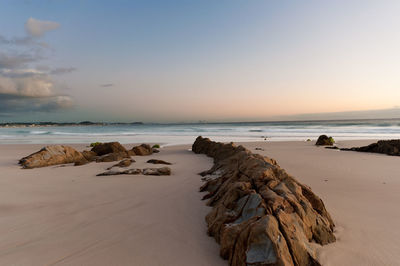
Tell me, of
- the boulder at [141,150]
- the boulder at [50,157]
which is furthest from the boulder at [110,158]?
the boulder at [141,150]

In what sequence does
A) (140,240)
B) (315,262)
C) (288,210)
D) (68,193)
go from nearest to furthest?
1. (315,262)
2. (288,210)
3. (140,240)
4. (68,193)

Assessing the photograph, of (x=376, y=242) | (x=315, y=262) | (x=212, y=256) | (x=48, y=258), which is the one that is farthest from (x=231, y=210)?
(x=48, y=258)

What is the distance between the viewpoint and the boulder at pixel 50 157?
8422 millimetres

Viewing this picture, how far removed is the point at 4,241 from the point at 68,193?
2.11 m

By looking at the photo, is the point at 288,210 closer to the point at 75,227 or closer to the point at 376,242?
the point at 376,242

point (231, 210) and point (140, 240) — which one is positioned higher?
point (231, 210)

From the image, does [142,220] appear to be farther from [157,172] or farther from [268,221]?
[157,172]

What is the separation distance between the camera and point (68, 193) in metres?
5.17

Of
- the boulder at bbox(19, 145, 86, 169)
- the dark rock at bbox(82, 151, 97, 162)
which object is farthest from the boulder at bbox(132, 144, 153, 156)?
the boulder at bbox(19, 145, 86, 169)

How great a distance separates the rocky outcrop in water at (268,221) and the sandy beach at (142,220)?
0.24 meters

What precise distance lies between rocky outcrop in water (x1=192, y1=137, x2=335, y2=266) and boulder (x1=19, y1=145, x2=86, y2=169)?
25.5 ft

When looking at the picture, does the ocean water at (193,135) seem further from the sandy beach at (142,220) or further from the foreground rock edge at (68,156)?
the sandy beach at (142,220)

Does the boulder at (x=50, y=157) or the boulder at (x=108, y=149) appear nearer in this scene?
the boulder at (x=50, y=157)

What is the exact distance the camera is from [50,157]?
352 inches
